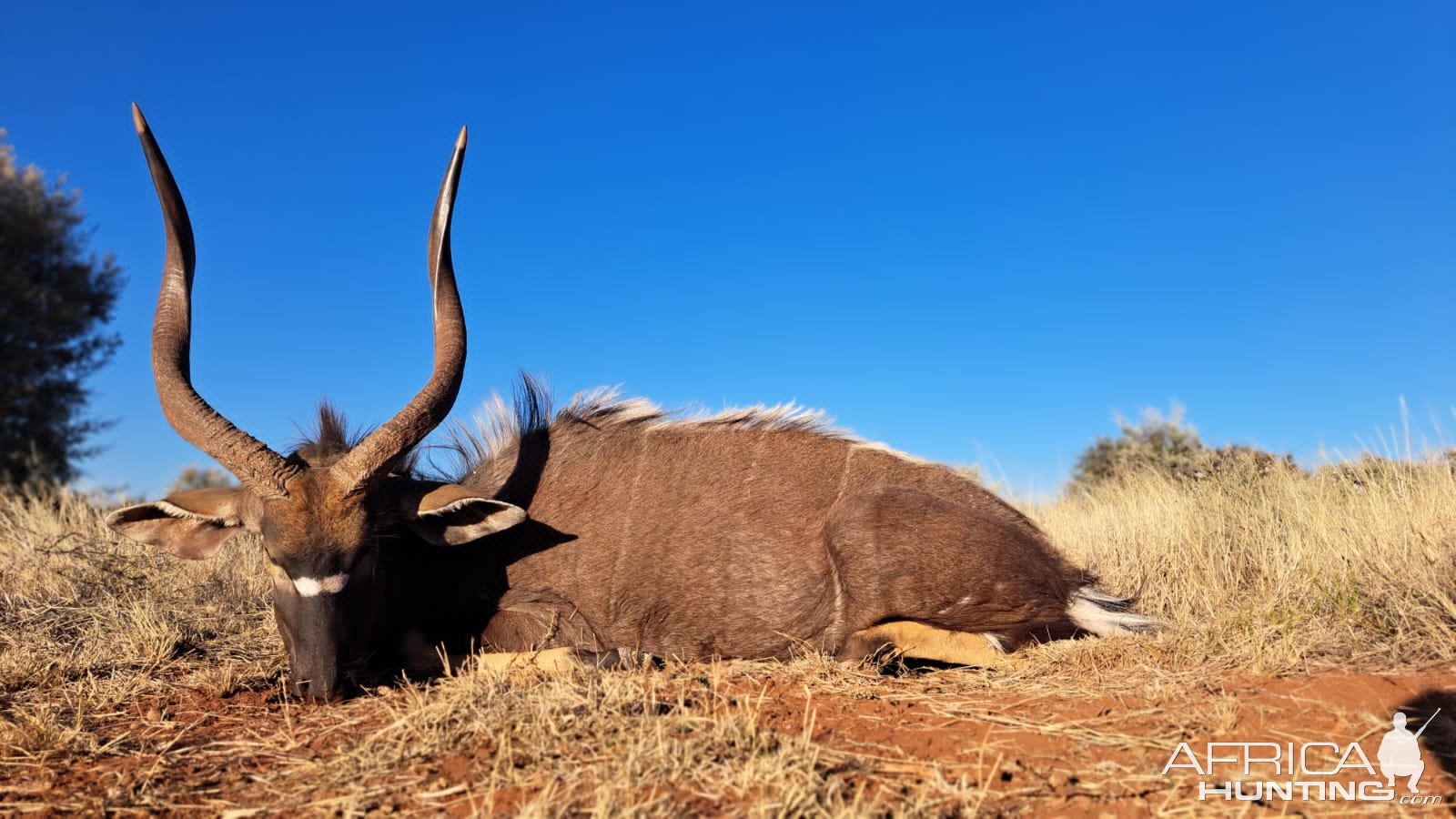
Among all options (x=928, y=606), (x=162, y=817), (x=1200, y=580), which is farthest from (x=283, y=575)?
(x=1200, y=580)

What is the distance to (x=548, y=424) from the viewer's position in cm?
583

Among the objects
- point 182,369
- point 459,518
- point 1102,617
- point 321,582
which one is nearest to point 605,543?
point 459,518

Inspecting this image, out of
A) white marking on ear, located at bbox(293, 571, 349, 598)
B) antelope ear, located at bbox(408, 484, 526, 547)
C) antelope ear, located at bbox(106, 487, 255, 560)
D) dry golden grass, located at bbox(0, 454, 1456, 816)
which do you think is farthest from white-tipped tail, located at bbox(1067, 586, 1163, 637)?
antelope ear, located at bbox(106, 487, 255, 560)

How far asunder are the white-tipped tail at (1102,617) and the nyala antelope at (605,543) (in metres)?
0.01

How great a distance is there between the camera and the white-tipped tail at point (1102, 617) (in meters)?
5.18

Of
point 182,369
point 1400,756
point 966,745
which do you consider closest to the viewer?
point 1400,756

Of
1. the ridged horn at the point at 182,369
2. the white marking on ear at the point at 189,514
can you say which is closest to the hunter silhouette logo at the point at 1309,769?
the ridged horn at the point at 182,369

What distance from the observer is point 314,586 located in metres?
Answer: 4.35

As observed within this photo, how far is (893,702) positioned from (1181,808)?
1402 millimetres

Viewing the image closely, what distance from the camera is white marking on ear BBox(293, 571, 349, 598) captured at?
4.35 m

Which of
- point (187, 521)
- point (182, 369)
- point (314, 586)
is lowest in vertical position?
point (314, 586)

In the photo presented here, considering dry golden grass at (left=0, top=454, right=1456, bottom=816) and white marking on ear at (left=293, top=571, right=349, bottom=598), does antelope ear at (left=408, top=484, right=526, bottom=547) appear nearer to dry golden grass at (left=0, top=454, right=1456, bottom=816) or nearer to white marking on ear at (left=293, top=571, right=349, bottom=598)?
white marking on ear at (left=293, top=571, right=349, bottom=598)

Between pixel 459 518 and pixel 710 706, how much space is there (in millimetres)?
2061

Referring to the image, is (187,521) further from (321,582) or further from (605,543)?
(605,543)
